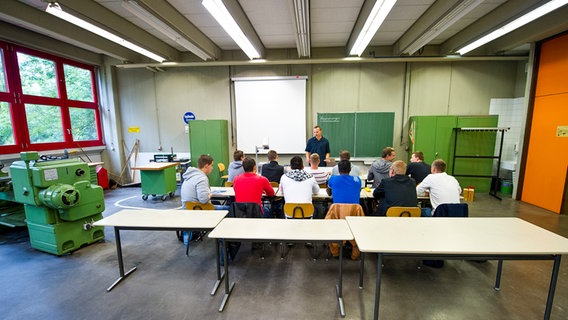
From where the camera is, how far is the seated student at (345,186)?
9.36ft

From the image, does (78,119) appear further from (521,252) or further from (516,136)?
(516,136)

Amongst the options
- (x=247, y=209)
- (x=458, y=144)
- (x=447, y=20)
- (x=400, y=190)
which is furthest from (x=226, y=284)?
(x=458, y=144)

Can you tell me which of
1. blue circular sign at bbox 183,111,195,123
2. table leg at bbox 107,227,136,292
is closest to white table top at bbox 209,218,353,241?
table leg at bbox 107,227,136,292

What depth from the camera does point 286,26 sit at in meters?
4.91

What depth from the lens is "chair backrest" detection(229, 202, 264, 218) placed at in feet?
8.93

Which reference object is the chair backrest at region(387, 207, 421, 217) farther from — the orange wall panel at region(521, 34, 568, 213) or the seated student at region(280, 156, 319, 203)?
the orange wall panel at region(521, 34, 568, 213)

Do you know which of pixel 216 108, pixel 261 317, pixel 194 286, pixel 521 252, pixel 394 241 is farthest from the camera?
pixel 216 108

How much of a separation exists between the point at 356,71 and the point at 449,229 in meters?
5.11

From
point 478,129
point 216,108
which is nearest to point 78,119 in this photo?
point 216,108

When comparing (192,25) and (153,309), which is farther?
(192,25)

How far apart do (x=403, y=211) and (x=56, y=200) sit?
4064mm

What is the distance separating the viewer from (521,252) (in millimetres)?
1668

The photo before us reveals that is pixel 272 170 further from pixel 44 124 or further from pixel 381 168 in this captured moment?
pixel 44 124

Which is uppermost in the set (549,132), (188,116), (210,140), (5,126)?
(188,116)
